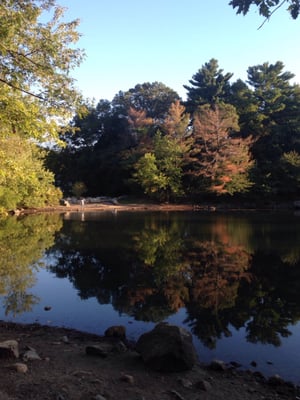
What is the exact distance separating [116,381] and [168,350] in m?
0.69

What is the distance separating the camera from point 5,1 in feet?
18.6

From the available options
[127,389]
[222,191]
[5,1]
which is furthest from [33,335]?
[222,191]

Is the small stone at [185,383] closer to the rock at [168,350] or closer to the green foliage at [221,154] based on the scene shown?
the rock at [168,350]

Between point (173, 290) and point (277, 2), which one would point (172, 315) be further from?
point (277, 2)

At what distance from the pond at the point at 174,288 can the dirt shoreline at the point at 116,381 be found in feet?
2.16

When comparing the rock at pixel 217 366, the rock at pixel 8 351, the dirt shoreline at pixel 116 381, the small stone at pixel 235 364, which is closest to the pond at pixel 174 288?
the small stone at pixel 235 364

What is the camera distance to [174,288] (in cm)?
891

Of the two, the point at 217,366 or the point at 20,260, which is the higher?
the point at 20,260

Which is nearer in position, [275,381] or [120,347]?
[275,381]

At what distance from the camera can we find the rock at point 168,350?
4516mm

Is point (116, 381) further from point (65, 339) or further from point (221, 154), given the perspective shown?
point (221, 154)

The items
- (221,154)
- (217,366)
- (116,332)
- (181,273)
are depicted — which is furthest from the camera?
(221,154)

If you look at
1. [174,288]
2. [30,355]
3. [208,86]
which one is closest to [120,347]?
[30,355]

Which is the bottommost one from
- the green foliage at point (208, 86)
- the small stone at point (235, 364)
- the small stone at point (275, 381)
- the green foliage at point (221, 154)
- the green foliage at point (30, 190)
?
the small stone at point (235, 364)
